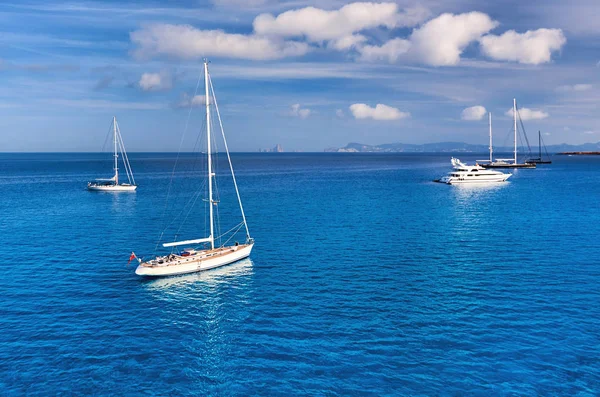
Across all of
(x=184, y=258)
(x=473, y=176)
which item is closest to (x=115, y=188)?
(x=184, y=258)

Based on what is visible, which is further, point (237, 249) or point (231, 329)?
point (237, 249)

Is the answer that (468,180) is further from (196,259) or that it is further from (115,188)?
(196,259)

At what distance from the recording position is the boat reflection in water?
157 feet

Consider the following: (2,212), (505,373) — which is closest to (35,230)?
(2,212)

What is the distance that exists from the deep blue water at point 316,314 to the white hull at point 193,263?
1.18m

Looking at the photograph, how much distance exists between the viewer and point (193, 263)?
50.7m

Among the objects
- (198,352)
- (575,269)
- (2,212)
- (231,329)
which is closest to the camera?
(198,352)

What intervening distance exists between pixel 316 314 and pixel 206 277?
16983 mm

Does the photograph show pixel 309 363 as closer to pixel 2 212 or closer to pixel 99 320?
pixel 99 320

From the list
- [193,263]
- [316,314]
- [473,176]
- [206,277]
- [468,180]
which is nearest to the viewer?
[316,314]

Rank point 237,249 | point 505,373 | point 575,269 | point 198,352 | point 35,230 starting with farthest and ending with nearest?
1. point 35,230
2. point 237,249
3. point 575,269
4. point 198,352
5. point 505,373

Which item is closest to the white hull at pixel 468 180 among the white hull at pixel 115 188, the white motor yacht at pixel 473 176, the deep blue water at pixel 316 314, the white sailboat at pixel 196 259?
the white motor yacht at pixel 473 176

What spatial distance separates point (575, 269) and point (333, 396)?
3891 centimetres

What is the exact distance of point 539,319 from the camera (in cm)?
3706
